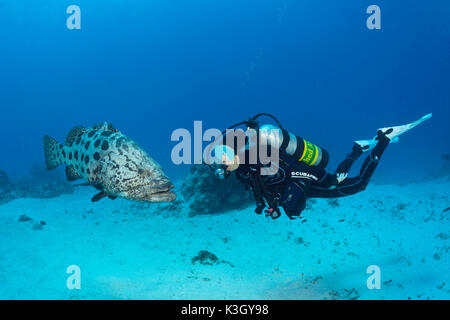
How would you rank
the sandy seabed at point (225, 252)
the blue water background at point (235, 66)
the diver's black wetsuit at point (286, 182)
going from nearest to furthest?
the diver's black wetsuit at point (286, 182) < the sandy seabed at point (225, 252) < the blue water background at point (235, 66)

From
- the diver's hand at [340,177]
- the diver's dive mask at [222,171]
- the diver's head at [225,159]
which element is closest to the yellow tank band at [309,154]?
the diver's hand at [340,177]

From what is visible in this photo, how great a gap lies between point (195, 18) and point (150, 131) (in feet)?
165

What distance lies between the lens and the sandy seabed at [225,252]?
5598 millimetres

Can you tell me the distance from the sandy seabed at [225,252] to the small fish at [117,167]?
313 cm

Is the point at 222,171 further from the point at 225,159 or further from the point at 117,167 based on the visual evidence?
the point at 117,167

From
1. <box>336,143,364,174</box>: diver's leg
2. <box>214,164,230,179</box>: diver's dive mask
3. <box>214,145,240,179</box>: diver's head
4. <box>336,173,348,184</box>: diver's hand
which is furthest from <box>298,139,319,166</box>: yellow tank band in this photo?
<box>214,164,230,179</box>: diver's dive mask

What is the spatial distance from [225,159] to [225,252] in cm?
→ 416

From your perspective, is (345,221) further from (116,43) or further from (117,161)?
(116,43)

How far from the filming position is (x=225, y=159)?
431 cm

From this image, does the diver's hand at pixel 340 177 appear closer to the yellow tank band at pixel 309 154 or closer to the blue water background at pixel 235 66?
the yellow tank band at pixel 309 154

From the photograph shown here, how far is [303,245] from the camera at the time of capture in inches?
306

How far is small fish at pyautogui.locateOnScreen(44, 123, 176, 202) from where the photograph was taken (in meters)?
3.00

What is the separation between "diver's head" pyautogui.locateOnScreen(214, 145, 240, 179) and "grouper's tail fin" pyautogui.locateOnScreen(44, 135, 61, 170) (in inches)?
101
